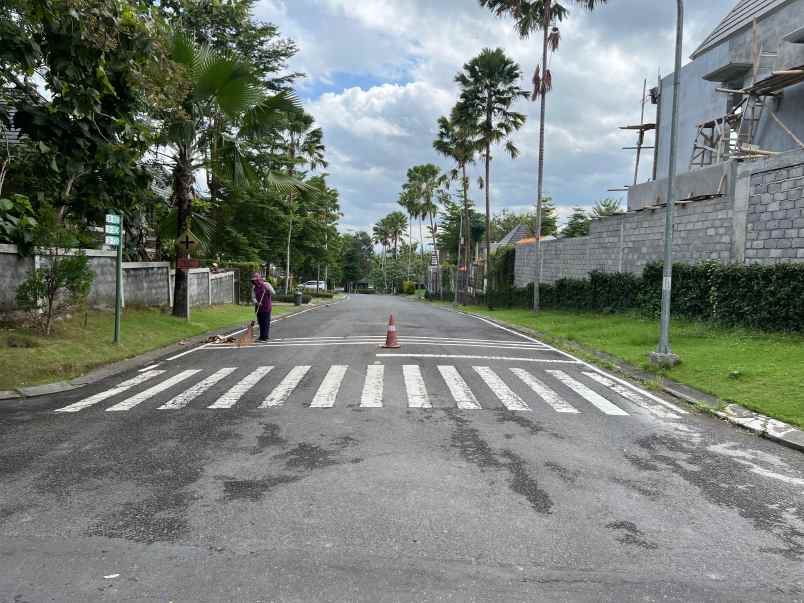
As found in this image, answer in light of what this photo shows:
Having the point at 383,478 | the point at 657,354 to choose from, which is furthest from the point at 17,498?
the point at 657,354

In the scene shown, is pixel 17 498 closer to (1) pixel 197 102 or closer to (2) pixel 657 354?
(2) pixel 657 354

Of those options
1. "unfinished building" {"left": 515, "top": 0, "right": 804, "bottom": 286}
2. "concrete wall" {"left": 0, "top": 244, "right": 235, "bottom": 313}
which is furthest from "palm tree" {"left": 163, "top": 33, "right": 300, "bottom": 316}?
"unfinished building" {"left": 515, "top": 0, "right": 804, "bottom": 286}

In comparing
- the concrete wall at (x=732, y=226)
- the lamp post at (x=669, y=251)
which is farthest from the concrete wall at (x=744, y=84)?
the lamp post at (x=669, y=251)

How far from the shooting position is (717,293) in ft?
48.1

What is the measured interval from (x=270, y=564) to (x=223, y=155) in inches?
602

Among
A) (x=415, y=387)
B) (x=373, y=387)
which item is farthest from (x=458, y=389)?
(x=373, y=387)

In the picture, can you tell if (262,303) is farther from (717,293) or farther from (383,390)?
(717,293)

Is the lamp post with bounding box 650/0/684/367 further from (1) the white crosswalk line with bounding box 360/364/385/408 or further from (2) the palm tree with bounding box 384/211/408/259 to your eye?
(2) the palm tree with bounding box 384/211/408/259

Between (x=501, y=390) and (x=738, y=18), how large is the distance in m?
22.6

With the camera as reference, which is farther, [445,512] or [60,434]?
[60,434]

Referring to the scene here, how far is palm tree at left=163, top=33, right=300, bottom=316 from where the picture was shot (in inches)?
591

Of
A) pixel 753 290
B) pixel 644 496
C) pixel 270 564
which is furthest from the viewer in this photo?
pixel 753 290

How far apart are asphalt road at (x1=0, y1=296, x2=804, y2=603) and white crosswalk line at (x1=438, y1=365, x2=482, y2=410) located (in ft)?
0.25

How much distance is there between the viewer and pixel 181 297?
A: 1934cm
